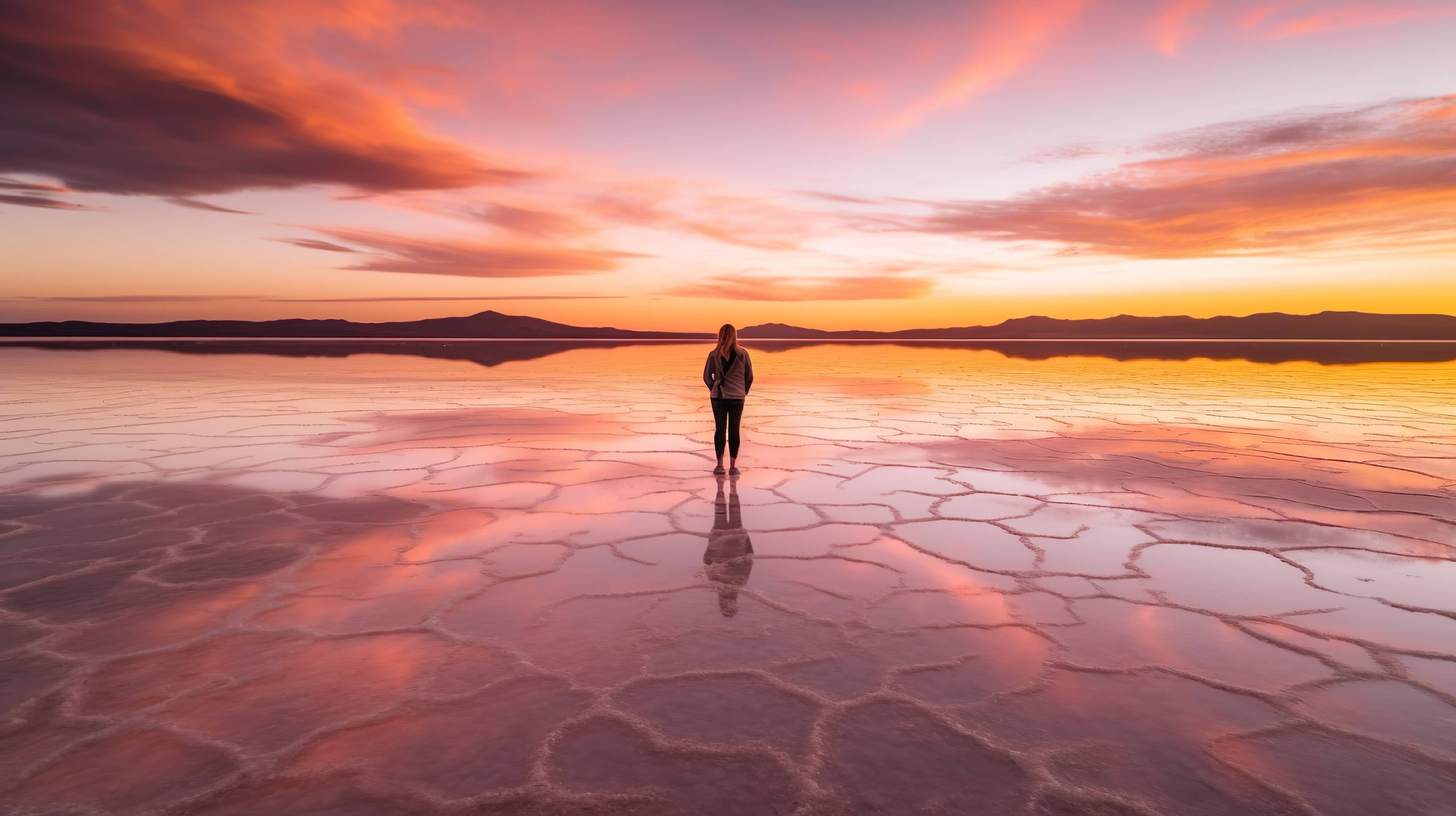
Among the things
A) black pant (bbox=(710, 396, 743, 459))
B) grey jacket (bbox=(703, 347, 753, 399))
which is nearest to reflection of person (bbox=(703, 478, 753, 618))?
black pant (bbox=(710, 396, 743, 459))

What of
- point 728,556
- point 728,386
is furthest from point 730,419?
point 728,556

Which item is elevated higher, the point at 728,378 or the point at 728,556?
the point at 728,378

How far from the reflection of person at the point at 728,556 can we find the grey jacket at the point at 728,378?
3.81ft

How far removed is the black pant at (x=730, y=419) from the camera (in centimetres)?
580

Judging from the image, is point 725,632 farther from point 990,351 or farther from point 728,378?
point 990,351

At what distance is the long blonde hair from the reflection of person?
4.74ft

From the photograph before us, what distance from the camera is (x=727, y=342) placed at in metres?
5.92

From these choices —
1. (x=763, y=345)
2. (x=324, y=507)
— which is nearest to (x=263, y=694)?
(x=324, y=507)

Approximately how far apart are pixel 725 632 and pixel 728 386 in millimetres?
3212

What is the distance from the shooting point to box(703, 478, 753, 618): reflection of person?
10.4 feet

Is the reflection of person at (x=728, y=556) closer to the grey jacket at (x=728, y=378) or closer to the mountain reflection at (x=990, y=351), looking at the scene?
the grey jacket at (x=728, y=378)

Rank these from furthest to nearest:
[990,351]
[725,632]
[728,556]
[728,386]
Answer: [990,351] → [728,386] → [728,556] → [725,632]

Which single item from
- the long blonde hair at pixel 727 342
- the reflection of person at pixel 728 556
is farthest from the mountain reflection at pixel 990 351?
the reflection of person at pixel 728 556

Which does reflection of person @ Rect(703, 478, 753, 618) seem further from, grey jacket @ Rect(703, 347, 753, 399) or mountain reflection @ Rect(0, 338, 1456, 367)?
mountain reflection @ Rect(0, 338, 1456, 367)
